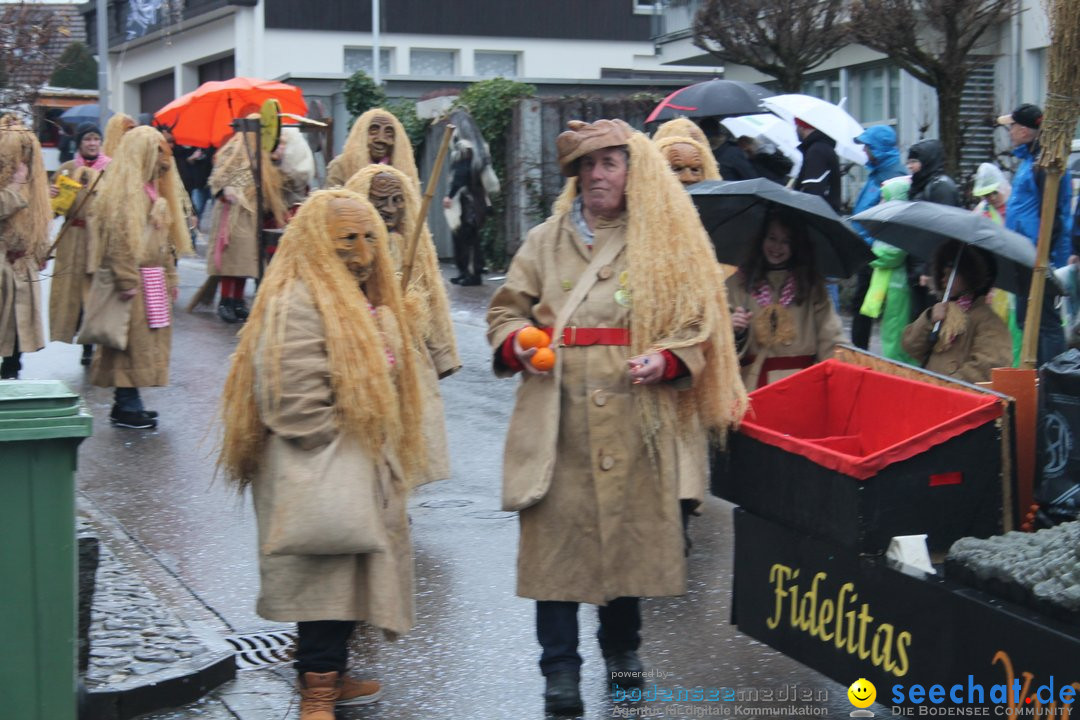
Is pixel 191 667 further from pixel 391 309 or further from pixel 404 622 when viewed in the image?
pixel 391 309

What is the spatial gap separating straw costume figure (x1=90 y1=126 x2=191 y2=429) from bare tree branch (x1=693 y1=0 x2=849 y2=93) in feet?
30.1

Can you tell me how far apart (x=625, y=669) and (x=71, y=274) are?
23.9ft

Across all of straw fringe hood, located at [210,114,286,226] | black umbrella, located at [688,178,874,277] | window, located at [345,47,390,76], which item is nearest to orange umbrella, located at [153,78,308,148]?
straw fringe hood, located at [210,114,286,226]

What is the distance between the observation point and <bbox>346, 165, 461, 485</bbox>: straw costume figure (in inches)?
277

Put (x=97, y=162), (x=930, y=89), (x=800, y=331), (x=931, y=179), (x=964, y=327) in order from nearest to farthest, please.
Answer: (x=964, y=327) → (x=800, y=331) → (x=931, y=179) → (x=97, y=162) → (x=930, y=89)

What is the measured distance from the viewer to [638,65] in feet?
121

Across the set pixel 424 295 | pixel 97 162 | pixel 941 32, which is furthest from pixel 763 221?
pixel 941 32

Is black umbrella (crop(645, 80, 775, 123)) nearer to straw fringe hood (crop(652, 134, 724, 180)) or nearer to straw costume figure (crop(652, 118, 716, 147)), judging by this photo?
straw costume figure (crop(652, 118, 716, 147))

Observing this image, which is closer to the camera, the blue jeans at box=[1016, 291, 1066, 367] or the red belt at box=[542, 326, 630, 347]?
the red belt at box=[542, 326, 630, 347]

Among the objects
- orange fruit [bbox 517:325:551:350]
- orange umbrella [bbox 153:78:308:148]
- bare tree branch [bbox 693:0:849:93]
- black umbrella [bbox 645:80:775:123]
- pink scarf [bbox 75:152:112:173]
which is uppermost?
bare tree branch [bbox 693:0:849:93]

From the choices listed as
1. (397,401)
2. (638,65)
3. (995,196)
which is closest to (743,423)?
(397,401)

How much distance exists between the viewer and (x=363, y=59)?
34.6 metres

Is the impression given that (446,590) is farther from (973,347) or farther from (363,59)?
(363,59)

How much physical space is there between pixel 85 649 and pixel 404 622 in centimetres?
105
